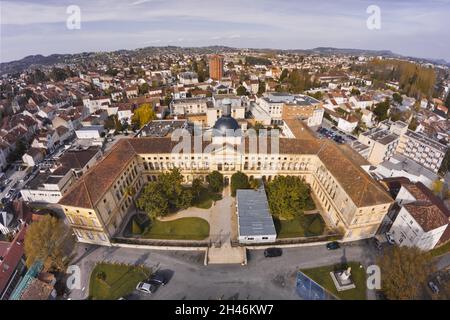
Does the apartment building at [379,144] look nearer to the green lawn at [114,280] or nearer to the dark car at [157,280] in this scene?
the dark car at [157,280]

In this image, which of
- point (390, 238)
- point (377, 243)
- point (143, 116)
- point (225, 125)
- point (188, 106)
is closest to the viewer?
point (377, 243)

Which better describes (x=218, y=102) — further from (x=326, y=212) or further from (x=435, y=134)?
(x=435, y=134)

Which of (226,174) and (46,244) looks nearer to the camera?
(46,244)

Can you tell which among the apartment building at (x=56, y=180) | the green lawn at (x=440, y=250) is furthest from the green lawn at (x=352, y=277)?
the apartment building at (x=56, y=180)

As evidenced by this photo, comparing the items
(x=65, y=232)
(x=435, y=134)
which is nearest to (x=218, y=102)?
(x=65, y=232)

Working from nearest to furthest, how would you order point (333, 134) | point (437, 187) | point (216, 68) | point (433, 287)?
1. point (433, 287)
2. point (437, 187)
3. point (333, 134)
4. point (216, 68)

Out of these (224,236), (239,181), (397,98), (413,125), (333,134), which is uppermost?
(397,98)

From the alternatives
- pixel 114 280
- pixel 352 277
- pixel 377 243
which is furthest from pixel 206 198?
pixel 377 243

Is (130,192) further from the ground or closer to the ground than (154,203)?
further from the ground

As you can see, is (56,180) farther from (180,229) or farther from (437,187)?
(437,187)
